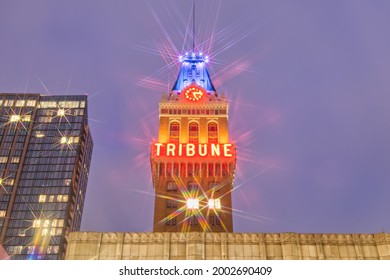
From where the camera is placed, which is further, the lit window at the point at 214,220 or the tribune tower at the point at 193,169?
the tribune tower at the point at 193,169

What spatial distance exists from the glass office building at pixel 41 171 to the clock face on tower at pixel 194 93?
92.7 meters

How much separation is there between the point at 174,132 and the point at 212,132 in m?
7.01

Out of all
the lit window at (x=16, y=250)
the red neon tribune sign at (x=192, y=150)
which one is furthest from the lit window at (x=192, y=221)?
the lit window at (x=16, y=250)

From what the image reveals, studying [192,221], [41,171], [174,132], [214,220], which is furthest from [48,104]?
[214,220]

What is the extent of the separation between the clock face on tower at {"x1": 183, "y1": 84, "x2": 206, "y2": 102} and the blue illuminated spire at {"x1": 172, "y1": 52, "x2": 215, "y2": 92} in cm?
397

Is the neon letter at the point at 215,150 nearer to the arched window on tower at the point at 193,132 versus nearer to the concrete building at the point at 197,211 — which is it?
the concrete building at the point at 197,211

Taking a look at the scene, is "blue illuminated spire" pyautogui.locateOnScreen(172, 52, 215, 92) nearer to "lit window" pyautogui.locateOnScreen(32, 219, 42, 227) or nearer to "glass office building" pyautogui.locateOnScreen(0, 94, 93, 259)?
"glass office building" pyautogui.locateOnScreen(0, 94, 93, 259)

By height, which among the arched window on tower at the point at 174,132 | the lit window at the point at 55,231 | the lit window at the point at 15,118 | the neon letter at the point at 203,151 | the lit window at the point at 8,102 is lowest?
the neon letter at the point at 203,151

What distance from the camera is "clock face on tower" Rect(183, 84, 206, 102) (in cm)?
7981

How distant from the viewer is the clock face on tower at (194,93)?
7981cm

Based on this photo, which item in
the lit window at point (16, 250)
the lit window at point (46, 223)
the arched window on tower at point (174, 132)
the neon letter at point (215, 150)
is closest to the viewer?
the neon letter at point (215, 150)

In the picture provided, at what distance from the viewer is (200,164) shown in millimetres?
68938

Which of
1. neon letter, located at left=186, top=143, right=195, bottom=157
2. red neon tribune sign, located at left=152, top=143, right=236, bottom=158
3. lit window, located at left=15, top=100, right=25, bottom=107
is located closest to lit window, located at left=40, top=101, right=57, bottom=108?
lit window, located at left=15, top=100, right=25, bottom=107
